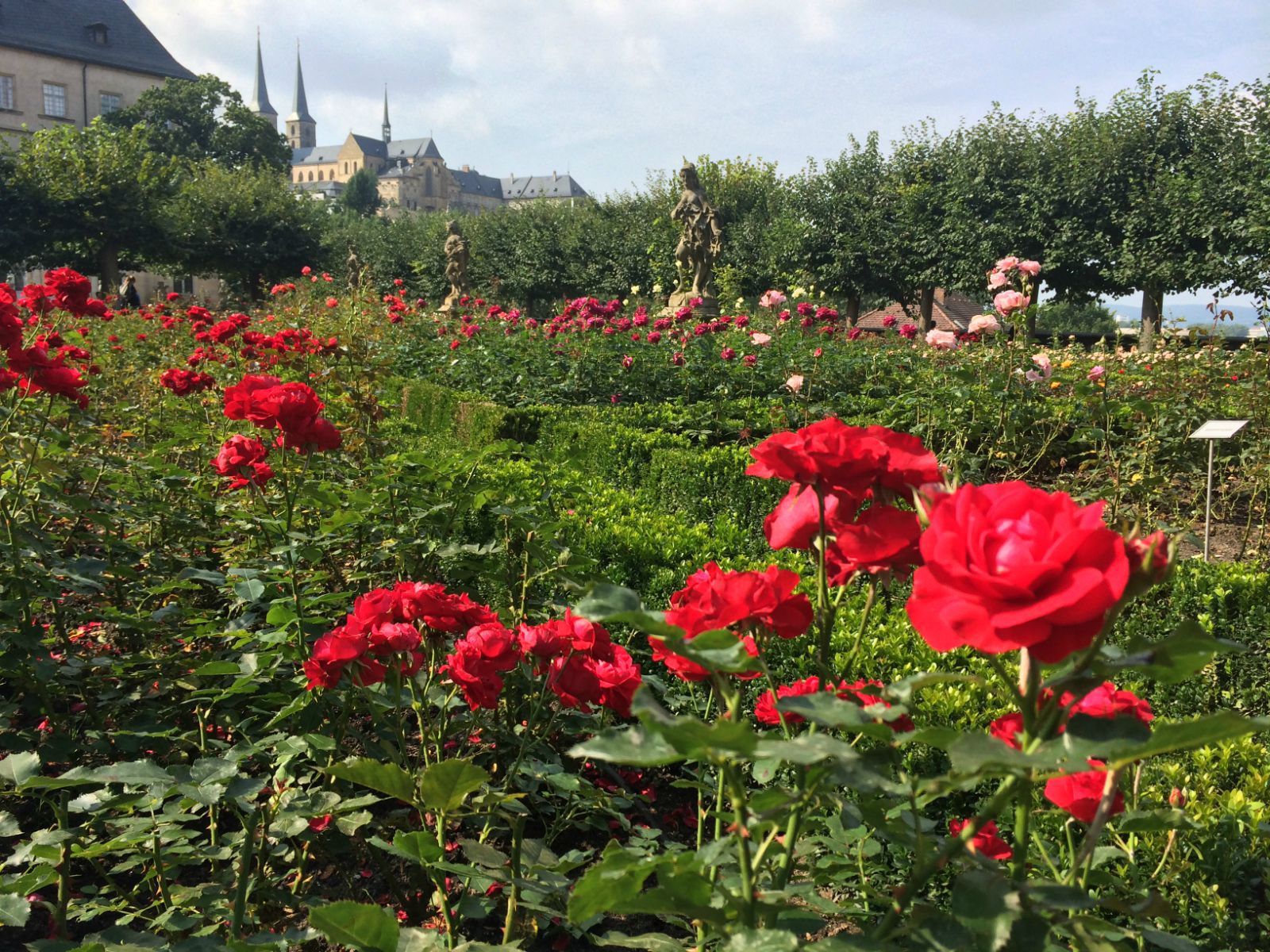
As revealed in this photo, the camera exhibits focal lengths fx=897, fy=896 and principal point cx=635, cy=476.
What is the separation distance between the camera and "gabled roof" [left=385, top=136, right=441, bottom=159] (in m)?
113

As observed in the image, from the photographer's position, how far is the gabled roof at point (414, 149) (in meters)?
113

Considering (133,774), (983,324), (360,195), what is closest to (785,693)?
(133,774)

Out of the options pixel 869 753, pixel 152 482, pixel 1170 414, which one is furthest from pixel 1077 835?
pixel 1170 414

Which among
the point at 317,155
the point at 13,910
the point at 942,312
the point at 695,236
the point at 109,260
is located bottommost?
the point at 13,910

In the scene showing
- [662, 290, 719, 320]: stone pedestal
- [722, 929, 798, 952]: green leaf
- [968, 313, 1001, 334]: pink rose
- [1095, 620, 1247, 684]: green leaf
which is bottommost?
Result: [722, 929, 798, 952]: green leaf

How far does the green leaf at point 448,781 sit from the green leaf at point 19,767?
2.39 ft

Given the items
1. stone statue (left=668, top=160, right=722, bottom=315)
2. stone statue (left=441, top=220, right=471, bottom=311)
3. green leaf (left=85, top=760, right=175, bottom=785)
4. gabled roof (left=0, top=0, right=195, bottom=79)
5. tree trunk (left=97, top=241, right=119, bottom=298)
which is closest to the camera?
green leaf (left=85, top=760, right=175, bottom=785)

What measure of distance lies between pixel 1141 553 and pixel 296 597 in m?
1.87

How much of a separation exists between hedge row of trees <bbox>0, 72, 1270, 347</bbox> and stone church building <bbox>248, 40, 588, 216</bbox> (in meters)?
73.7

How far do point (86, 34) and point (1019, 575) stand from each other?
58.2 metres

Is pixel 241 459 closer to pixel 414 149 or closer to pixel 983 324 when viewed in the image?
pixel 983 324

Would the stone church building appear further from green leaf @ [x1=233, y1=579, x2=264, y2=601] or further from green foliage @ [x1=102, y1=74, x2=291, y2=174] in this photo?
green leaf @ [x1=233, y1=579, x2=264, y2=601]

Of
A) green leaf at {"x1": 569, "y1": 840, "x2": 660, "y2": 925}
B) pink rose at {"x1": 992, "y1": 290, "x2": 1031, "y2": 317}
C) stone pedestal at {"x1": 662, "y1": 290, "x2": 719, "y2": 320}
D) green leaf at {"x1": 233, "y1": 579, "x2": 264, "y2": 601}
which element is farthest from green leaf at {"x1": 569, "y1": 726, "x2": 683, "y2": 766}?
stone pedestal at {"x1": 662, "y1": 290, "x2": 719, "y2": 320}

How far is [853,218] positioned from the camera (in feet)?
94.3
